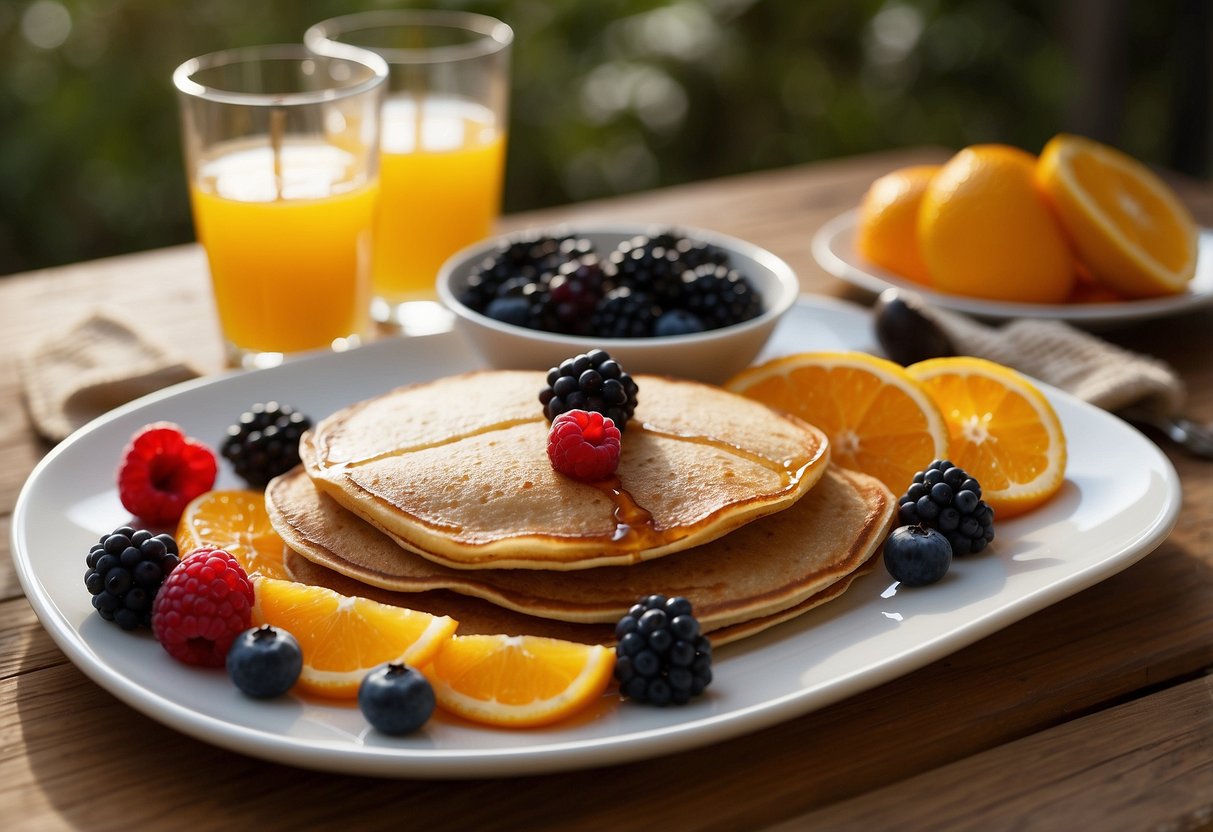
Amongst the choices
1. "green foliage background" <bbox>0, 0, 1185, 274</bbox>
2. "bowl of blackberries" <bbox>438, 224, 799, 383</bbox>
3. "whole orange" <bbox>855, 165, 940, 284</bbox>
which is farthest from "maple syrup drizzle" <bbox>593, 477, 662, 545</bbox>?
"green foliage background" <bbox>0, 0, 1185, 274</bbox>

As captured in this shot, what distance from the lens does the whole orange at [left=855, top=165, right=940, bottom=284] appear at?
7.82 ft

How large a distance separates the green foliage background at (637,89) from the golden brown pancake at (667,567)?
305 cm

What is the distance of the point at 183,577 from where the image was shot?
1213 millimetres

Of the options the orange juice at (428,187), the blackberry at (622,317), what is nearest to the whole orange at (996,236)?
the blackberry at (622,317)

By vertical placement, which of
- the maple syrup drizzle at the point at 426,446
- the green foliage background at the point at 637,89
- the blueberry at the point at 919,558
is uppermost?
the blueberry at the point at 919,558

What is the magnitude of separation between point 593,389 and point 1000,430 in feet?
1.88

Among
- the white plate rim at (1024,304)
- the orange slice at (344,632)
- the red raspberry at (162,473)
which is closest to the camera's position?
the orange slice at (344,632)

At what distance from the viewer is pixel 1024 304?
7.39 feet

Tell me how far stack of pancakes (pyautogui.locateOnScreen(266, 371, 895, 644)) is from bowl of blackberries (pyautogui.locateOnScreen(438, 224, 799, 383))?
0.27m

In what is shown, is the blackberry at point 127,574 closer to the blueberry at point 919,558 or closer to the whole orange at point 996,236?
the blueberry at point 919,558

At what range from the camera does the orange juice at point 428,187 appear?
2365 mm

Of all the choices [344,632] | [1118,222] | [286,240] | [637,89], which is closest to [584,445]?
[344,632]

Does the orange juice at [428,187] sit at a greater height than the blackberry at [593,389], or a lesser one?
lesser

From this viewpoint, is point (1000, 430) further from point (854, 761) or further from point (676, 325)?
point (854, 761)
